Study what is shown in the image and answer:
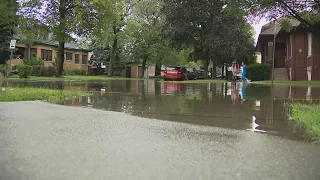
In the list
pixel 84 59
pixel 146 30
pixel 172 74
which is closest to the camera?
pixel 172 74

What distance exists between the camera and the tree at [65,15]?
27734 millimetres

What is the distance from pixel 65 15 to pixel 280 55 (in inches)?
941

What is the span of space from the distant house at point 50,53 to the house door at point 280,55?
25378mm

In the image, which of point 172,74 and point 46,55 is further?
point 46,55

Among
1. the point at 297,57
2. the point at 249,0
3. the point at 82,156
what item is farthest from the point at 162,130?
the point at 297,57

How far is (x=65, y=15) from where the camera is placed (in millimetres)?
28641

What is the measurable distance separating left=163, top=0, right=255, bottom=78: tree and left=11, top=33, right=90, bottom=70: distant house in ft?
50.7

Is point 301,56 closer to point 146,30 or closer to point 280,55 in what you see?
point 280,55

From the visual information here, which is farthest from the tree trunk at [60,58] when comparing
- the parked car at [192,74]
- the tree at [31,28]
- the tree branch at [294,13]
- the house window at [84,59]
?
the house window at [84,59]

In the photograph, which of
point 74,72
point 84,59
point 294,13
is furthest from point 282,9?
point 84,59

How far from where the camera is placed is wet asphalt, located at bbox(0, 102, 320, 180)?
4.02 meters

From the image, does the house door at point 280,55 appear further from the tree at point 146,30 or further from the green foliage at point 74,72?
the green foliage at point 74,72

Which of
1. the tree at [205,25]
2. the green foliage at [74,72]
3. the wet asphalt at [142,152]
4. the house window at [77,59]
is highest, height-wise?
the tree at [205,25]

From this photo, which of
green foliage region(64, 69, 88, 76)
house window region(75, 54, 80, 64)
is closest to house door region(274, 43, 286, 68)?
green foliage region(64, 69, 88, 76)
